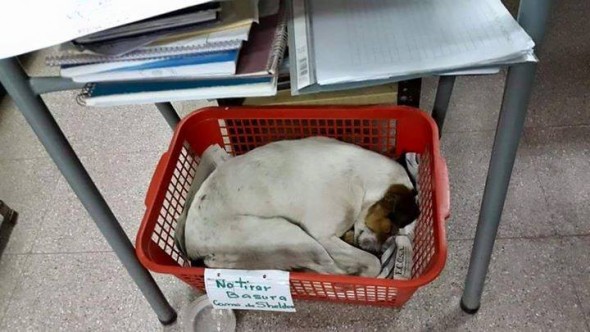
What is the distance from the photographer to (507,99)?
0.65m

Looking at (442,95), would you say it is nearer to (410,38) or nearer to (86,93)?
(410,38)

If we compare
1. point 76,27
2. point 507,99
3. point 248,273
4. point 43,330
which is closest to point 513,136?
point 507,99

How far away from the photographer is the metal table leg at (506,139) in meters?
0.57

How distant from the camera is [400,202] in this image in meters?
0.92

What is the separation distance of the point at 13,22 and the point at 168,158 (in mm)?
421

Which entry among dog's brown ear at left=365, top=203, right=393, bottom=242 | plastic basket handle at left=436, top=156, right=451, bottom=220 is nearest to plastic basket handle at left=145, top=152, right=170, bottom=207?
dog's brown ear at left=365, top=203, right=393, bottom=242

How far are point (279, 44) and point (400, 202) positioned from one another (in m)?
0.39

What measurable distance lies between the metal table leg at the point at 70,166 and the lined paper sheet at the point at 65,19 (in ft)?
0.27

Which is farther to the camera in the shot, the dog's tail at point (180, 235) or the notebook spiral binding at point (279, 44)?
the dog's tail at point (180, 235)

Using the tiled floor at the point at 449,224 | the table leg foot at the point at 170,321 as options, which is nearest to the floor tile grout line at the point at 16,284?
the tiled floor at the point at 449,224

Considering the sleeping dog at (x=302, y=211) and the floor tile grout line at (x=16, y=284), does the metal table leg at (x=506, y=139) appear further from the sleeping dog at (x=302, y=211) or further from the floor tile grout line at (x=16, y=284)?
the floor tile grout line at (x=16, y=284)

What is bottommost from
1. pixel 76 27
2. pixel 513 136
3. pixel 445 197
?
pixel 445 197

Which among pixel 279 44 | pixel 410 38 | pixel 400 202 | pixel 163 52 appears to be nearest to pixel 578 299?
pixel 400 202

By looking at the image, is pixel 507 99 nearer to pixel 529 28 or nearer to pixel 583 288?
pixel 529 28
